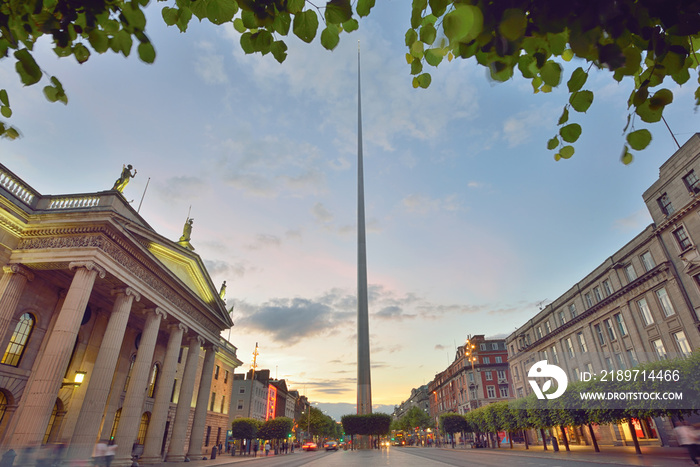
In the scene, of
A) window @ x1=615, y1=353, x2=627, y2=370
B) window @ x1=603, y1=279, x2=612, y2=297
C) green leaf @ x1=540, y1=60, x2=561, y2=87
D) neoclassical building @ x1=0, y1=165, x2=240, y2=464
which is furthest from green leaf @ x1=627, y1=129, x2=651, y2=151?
window @ x1=603, y1=279, x2=612, y2=297

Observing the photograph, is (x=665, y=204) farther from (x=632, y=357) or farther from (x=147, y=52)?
(x=147, y=52)

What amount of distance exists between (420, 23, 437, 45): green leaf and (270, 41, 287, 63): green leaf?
48.6 inches

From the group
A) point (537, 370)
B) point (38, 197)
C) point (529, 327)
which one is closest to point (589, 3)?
point (38, 197)

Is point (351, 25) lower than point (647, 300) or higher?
lower

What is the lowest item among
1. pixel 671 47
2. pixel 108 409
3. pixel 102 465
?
pixel 102 465

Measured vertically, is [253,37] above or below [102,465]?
above

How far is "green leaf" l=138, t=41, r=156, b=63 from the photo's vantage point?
2855 millimetres

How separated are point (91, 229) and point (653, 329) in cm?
4473

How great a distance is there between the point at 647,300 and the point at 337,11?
41710 millimetres

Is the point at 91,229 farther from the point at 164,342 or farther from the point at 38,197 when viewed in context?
the point at 164,342

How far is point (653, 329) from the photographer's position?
32312mm

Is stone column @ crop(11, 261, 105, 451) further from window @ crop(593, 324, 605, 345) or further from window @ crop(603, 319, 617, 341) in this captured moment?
window @ crop(593, 324, 605, 345)

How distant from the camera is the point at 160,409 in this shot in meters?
24.9

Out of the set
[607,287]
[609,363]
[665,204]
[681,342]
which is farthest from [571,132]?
[609,363]
